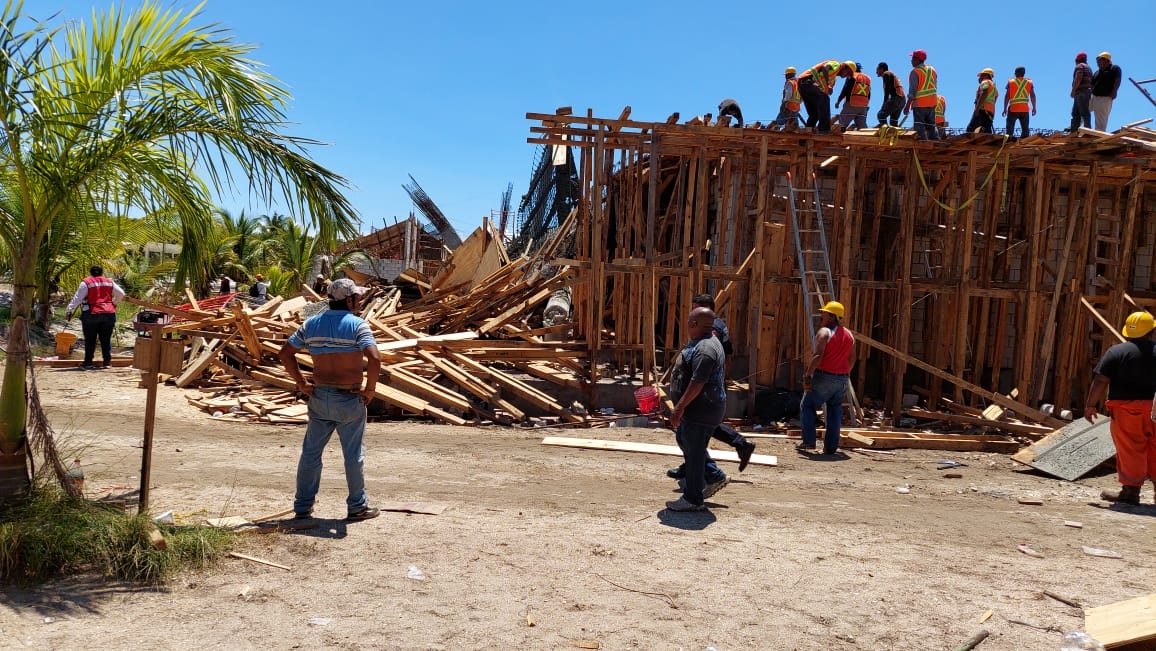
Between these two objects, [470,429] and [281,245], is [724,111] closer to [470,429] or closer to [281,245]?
[470,429]

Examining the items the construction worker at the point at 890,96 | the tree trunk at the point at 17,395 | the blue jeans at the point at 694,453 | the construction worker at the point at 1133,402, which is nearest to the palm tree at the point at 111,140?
the tree trunk at the point at 17,395

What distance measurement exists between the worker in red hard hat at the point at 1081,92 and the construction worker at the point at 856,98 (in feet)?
9.99

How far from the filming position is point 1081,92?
12.4 meters

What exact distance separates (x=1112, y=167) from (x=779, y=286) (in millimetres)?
5256

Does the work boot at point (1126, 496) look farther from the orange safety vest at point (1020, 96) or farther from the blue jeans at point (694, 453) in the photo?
the orange safety vest at point (1020, 96)

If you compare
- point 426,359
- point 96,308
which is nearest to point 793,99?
point 426,359

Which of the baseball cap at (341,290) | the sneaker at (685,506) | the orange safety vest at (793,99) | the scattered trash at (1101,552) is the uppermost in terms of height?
the orange safety vest at (793,99)

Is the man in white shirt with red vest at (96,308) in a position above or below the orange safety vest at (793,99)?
below

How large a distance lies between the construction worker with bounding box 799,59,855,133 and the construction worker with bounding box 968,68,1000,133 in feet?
7.65

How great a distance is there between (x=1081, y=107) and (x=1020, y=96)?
1052 mm

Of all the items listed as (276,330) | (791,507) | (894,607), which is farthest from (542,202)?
(894,607)

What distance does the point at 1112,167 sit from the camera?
12195 millimetres

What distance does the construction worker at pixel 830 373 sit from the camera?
9180 millimetres

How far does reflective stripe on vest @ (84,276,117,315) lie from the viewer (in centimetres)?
1326
